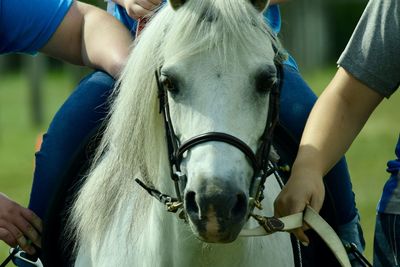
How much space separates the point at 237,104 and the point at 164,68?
0.94 ft

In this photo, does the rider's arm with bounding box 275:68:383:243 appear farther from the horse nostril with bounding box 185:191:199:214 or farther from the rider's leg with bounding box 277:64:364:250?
the rider's leg with bounding box 277:64:364:250

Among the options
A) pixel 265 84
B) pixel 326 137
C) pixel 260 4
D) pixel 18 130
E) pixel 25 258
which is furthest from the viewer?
pixel 18 130

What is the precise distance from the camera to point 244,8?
3.67 meters

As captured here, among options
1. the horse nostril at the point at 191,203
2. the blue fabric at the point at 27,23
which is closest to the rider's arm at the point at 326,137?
the horse nostril at the point at 191,203

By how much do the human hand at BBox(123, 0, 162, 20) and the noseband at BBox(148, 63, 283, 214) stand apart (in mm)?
536

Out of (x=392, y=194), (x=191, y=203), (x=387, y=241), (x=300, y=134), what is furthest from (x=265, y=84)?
(x=300, y=134)

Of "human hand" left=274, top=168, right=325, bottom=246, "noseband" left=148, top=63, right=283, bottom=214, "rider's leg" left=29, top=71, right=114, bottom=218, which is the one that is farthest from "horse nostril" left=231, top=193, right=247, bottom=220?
"rider's leg" left=29, top=71, right=114, bottom=218

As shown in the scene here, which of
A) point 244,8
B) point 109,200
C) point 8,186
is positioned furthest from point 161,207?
point 8,186

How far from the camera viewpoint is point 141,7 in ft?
13.8

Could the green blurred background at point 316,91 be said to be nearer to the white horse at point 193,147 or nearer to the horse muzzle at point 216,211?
the white horse at point 193,147

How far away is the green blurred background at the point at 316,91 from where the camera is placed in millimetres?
12621

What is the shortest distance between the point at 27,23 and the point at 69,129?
0.50 metres

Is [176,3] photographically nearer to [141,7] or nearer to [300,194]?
[141,7]

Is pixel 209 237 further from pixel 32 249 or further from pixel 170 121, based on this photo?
pixel 32 249
